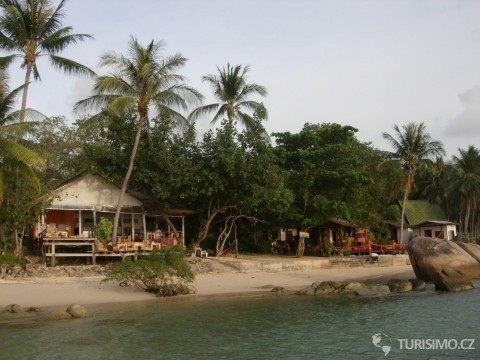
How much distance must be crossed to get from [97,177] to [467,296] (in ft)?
60.1

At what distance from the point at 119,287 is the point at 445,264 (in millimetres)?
13098

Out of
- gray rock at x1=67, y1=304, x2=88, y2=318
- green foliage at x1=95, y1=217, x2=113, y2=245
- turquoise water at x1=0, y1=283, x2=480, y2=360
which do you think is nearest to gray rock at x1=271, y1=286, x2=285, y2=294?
turquoise water at x1=0, y1=283, x2=480, y2=360

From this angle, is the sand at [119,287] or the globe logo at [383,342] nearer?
the globe logo at [383,342]

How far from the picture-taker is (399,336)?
13062 millimetres

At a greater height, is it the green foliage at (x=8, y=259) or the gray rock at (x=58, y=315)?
the green foliage at (x=8, y=259)

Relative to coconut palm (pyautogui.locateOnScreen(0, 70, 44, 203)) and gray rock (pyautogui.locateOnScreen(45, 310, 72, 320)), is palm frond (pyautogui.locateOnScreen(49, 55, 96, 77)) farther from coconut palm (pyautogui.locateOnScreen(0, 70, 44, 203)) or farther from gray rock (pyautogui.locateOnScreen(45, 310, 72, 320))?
gray rock (pyautogui.locateOnScreen(45, 310, 72, 320))

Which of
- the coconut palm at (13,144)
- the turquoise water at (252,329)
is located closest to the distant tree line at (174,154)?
the coconut palm at (13,144)

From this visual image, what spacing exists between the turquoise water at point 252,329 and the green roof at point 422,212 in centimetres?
2744

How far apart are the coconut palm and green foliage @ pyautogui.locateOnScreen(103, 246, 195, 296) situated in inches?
185

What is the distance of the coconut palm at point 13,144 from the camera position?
1761 centimetres

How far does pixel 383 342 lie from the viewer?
12398 mm

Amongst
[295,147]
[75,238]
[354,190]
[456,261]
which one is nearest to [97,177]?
[75,238]

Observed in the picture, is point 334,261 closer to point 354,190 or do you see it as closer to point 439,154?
point 354,190

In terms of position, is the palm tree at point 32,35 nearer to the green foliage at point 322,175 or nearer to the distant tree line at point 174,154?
the distant tree line at point 174,154
